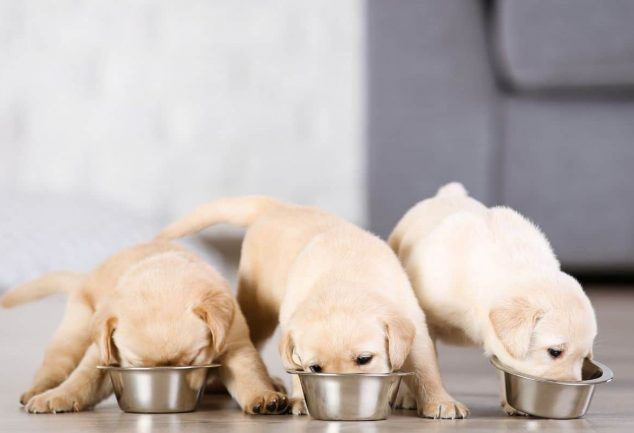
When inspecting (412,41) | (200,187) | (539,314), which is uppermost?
(412,41)

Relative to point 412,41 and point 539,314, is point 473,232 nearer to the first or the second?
point 539,314

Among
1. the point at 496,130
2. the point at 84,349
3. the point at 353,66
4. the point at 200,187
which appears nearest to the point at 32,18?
the point at 200,187

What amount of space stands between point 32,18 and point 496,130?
2278 mm

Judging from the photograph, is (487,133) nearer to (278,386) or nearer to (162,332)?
(278,386)

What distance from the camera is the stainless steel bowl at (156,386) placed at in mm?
1344

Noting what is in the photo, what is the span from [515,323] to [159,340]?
476 millimetres

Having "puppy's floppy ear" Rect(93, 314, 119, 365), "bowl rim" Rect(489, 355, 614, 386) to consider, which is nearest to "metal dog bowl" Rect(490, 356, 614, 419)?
"bowl rim" Rect(489, 355, 614, 386)

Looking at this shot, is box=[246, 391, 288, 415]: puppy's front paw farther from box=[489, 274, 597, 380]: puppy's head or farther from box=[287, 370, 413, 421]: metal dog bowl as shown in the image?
box=[489, 274, 597, 380]: puppy's head

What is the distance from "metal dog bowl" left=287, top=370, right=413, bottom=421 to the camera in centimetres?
126

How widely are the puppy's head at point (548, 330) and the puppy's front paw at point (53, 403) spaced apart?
60 cm

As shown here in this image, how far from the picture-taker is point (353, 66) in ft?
14.6

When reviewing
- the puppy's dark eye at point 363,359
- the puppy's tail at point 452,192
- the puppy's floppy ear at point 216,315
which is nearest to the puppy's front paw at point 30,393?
the puppy's floppy ear at point 216,315

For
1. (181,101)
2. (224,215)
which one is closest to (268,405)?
(224,215)

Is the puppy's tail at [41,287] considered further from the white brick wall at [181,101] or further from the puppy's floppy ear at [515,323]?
the white brick wall at [181,101]
